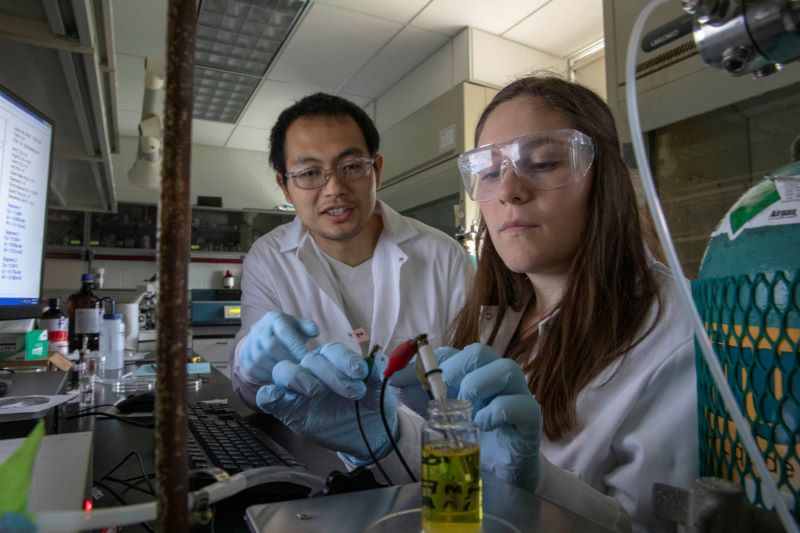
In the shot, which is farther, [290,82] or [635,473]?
[290,82]

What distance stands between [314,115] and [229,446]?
123 centimetres

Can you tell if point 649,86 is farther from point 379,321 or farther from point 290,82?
point 290,82

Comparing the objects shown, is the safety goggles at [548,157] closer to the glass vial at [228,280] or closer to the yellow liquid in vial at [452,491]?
the yellow liquid in vial at [452,491]

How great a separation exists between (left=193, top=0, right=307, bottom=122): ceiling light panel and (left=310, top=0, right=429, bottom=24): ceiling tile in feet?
0.84

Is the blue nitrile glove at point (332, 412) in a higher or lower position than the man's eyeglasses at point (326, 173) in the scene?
lower

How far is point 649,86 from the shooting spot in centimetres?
179

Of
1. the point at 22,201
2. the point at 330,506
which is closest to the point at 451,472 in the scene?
the point at 330,506

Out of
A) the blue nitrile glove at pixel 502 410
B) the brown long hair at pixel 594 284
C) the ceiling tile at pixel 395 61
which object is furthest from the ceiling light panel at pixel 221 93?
the blue nitrile glove at pixel 502 410

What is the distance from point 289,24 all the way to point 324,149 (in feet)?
6.64

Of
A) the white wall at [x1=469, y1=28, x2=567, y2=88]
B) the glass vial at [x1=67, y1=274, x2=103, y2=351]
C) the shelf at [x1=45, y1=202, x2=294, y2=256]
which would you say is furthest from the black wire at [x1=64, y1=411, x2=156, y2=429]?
the shelf at [x1=45, y1=202, x2=294, y2=256]

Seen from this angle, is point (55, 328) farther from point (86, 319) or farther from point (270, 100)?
point (270, 100)

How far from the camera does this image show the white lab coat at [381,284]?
6.25 ft

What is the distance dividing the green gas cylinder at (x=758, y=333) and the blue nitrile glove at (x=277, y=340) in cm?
58

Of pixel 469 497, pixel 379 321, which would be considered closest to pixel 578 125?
pixel 469 497
